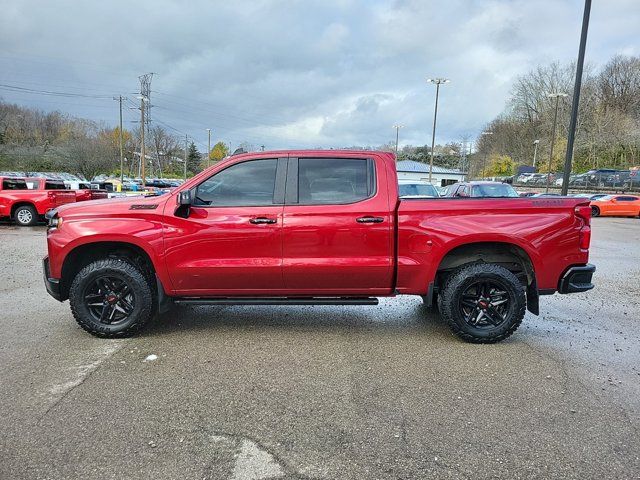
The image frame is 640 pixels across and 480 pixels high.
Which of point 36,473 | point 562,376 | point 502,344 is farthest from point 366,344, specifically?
point 36,473

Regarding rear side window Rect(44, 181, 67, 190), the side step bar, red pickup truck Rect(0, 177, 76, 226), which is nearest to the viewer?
the side step bar

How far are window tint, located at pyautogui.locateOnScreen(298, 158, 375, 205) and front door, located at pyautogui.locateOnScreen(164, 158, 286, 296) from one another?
23cm

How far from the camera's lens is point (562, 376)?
380 cm

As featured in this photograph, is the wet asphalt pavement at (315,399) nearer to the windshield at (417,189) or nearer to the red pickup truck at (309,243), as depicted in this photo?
the red pickup truck at (309,243)

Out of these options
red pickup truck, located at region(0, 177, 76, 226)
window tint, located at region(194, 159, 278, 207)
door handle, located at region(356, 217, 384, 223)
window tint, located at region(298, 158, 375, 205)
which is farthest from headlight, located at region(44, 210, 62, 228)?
red pickup truck, located at region(0, 177, 76, 226)

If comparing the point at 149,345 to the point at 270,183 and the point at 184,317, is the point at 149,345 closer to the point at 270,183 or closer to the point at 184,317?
the point at 184,317

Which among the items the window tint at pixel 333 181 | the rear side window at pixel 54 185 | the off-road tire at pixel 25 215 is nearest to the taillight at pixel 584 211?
the window tint at pixel 333 181

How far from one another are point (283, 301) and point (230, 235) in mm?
865

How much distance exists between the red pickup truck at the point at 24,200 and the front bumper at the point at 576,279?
51.9ft

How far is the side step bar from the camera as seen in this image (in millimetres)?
4508

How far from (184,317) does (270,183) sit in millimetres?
2059

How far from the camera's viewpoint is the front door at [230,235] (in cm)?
437

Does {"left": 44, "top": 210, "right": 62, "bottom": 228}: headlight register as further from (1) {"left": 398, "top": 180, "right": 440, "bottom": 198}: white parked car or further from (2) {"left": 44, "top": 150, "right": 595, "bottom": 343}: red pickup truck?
(1) {"left": 398, "top": 180, "right": 440, "bottom": 198}: white parked car

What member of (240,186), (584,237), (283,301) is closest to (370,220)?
(283,301)
